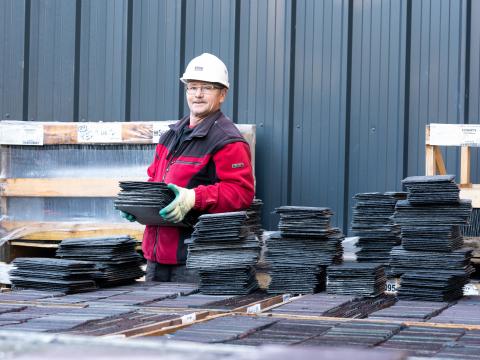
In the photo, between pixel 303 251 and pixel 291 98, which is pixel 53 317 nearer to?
pixel 303 251

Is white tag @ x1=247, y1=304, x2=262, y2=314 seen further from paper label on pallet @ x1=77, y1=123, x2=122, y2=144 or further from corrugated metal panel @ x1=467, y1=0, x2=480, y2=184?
paper label on pallet @ x1=77, y1=123, x2=122, y2=144

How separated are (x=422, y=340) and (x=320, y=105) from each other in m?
5.65

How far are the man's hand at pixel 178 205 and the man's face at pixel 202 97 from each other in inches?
31.9

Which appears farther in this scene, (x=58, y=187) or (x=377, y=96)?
(x=58, y=187)

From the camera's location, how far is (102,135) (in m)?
10.4

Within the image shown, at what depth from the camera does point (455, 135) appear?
866 cm

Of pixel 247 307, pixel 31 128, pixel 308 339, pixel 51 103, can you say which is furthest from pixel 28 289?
→ pixel 51 103

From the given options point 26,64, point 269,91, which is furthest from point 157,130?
point 26,64

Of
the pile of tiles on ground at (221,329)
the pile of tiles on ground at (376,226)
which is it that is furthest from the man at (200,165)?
the pile of tiles on ground at (221,329)

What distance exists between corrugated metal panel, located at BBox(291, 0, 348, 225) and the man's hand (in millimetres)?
3330

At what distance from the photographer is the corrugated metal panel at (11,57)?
11.3 metres

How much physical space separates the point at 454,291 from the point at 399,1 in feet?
13.3

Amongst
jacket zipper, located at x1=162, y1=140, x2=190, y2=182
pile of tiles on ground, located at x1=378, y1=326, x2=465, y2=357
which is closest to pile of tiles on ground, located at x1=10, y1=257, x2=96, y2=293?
jacket zipper, located at x1=162, y1=140, x2=190, y2=182

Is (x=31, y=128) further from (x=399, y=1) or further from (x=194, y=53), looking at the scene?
(x=399, y=1)
